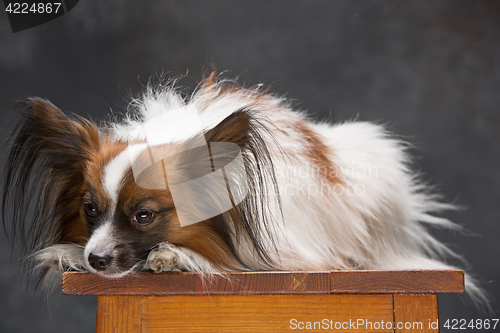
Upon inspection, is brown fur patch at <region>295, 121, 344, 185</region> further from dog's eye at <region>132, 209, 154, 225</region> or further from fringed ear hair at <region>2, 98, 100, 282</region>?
fringed ear hair at <region>2, 98, 100, 282</region>

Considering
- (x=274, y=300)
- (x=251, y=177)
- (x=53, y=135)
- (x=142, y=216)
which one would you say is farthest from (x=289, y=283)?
(x=53, y=135)

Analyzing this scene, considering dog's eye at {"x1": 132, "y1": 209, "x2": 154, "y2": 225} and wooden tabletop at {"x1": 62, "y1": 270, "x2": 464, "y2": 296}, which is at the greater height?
dog's eye at {"x1": 132, "y1": 209, "x2": 154, "y2": 225}

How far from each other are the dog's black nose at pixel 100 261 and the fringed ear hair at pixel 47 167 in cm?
33

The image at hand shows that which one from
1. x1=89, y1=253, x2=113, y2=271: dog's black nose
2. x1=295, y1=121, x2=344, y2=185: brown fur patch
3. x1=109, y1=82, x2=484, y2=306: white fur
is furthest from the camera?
x1=295, y1=121, x2=344, y2=185: brown fur patch

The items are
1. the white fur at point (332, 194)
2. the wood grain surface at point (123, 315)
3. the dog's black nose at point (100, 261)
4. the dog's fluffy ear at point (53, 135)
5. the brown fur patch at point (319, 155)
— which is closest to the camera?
the dog's black nose at point (100, 261)

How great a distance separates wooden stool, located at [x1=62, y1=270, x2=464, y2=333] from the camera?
6.59 feet

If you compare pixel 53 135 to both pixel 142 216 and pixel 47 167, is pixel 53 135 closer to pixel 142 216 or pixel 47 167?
pixel 47 167

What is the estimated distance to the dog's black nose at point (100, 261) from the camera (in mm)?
1944

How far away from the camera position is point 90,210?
2098 millimetres

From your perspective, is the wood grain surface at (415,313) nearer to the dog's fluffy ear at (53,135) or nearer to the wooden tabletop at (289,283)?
the wooden tabletop at (289,283)

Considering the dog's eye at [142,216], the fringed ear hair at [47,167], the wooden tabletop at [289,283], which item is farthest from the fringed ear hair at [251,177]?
the fringed ear hair at [47,167]

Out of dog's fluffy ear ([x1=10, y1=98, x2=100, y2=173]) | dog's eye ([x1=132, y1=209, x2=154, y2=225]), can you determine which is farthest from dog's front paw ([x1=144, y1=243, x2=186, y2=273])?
dog's fluffy ear ([x1=10, y1=98, x2=100, y2=173])

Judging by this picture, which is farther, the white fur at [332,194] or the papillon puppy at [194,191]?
the white fur at [332,194]

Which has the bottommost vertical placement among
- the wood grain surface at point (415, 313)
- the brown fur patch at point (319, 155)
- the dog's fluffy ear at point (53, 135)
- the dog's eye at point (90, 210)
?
the wood grain surface at point (415, 313)
